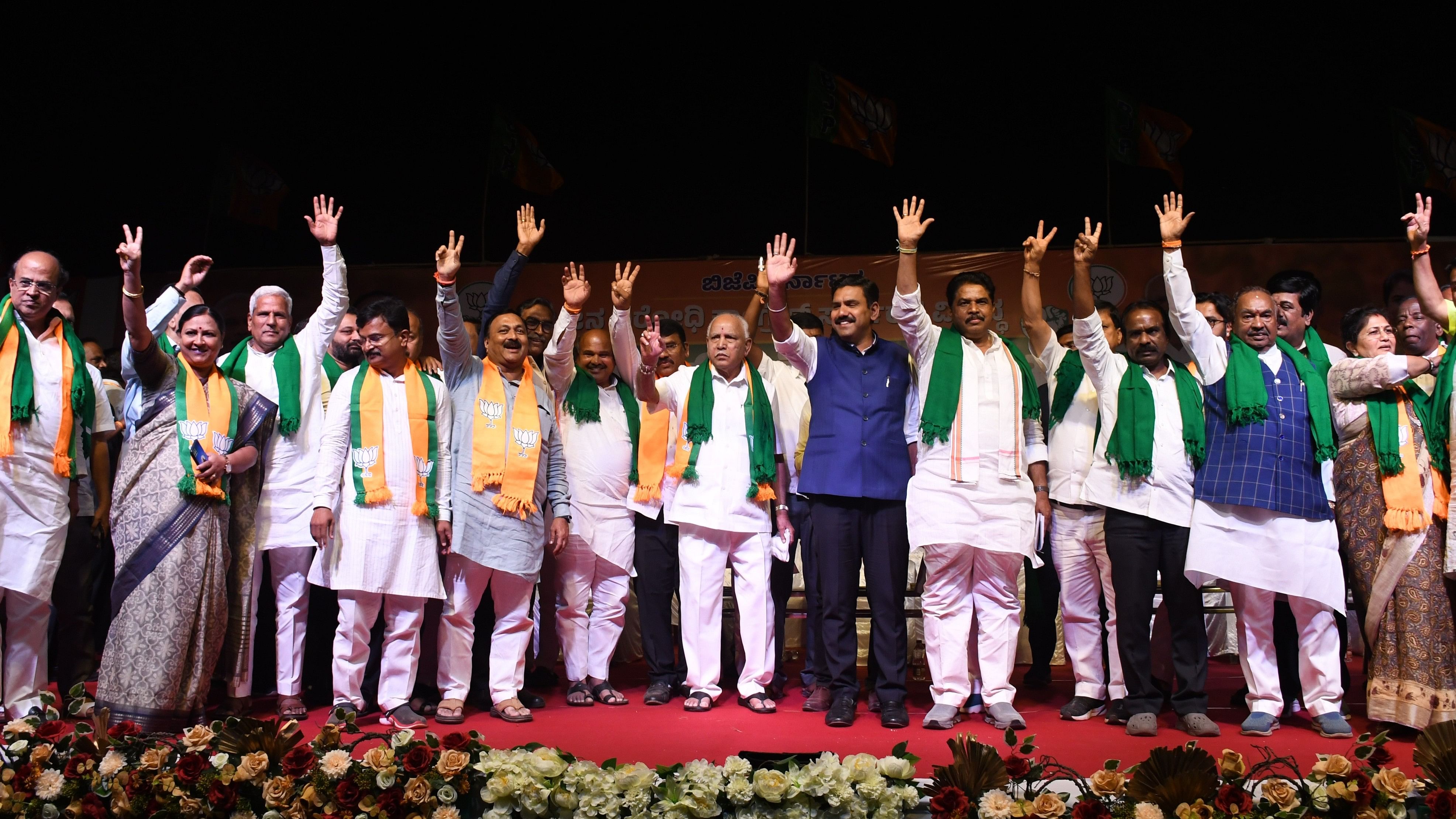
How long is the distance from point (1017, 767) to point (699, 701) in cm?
194

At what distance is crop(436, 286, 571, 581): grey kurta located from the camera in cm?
442

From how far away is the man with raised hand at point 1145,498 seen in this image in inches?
164

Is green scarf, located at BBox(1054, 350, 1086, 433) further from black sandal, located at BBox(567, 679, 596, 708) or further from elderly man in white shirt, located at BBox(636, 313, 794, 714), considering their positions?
black sandal, located at BBox(567, 679, 596, 708)

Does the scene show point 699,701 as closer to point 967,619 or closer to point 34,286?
point 967,619

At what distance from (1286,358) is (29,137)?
33.0 feet

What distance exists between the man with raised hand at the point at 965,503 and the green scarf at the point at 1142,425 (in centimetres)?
36

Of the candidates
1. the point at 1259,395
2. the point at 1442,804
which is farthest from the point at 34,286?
the point at 1442,804

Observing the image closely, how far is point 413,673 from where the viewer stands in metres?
4.33

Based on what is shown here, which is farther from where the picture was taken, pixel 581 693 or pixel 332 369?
pixel 332 369

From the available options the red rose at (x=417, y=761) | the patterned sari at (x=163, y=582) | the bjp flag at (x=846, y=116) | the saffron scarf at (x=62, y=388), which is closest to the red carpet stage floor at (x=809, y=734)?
the patterned sari at (x=163, y=582)

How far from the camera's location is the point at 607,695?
4.82m

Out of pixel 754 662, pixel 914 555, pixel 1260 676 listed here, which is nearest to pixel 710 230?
pixel 914 555

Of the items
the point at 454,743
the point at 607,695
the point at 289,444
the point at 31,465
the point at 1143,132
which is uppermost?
the point at 1143,132

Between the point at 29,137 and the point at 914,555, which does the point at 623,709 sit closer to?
the point at 914,555
